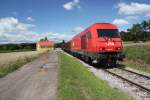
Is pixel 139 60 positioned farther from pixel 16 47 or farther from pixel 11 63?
pixel 16 47

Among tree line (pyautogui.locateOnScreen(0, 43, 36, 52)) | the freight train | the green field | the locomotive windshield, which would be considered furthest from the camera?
tree line (pyautogui.locateOnScreen(0, 43, 36, 52))

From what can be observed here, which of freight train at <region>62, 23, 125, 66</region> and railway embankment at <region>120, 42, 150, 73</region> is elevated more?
freight train at <region>62, 23, 125, 66</region>

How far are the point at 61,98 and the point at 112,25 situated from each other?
43.8 feet

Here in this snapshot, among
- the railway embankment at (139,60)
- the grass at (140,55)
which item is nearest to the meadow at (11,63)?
the railway embankment at (139,60)

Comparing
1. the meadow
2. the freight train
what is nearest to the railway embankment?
the freight train

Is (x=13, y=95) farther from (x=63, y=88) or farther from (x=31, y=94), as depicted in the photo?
(x=63, y=88)

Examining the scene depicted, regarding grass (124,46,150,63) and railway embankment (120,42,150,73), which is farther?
grass (124,46,150,63)

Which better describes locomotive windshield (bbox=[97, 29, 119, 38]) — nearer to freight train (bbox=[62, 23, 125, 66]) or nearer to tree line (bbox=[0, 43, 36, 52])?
freight train (bbox=[62, 23, 125, 66])

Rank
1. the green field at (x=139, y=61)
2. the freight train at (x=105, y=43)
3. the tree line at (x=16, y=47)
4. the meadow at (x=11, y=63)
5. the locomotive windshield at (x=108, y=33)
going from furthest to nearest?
the tree line at (x=16, y=47), the locomotive windshield at (x=108, y=33), the green field at (x=139, y=61), the meadow at (x=11, y=63), the freight train at (x=105, y=43)

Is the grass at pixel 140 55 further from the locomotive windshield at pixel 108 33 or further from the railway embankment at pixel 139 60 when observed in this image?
the locomotive windshield at pixel 108 33

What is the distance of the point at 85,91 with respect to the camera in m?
9.81

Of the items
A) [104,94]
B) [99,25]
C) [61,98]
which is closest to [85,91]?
[104,94]

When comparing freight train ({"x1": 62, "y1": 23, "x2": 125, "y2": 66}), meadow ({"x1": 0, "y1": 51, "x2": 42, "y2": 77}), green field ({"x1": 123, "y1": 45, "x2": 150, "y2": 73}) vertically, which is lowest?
meadow ({"x1": 0, "y1": 51, "x2": 42, "y2": 77})

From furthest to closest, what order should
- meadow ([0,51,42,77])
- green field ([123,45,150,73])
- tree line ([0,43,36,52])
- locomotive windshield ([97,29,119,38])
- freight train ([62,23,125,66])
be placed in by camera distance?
tree line ([0,43,36,52]) < locomotive windshield ([97,29,119,38]) < green field ([123,45,150,73]) < meadow ([0,51,42,77]) < freight train ([62,23,125,66])
